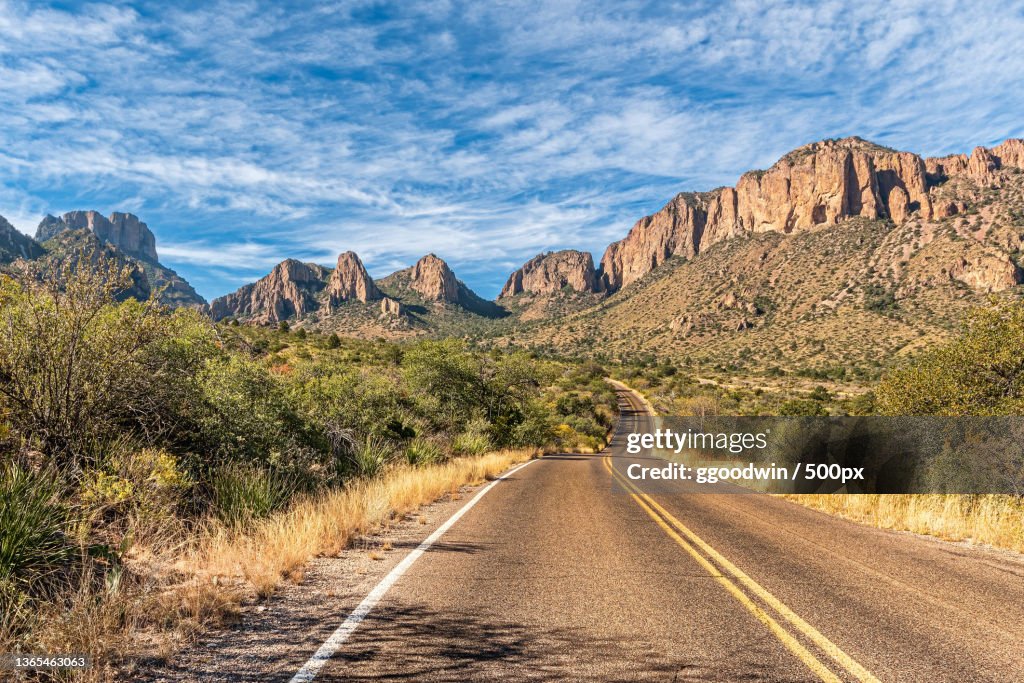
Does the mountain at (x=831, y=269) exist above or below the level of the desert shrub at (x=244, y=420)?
above

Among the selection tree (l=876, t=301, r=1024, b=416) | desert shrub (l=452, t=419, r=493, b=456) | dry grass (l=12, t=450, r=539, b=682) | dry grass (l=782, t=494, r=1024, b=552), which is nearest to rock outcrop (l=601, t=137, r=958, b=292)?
tree (l=876, t=301, r=1024, b=416)

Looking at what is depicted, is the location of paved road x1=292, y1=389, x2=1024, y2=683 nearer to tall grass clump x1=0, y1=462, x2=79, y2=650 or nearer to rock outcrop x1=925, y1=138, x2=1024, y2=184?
tall grass clump x1=0, y1=462, x2=79, y2=650

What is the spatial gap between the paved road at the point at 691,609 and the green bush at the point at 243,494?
8.25 feet

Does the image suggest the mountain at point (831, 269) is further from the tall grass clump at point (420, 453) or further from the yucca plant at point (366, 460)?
the yucca plant at point (366, 460)

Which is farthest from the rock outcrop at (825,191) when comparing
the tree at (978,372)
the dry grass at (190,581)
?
the dry grass at (190,581)

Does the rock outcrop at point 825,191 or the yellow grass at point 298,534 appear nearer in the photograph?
the yellow grass at point 298,534

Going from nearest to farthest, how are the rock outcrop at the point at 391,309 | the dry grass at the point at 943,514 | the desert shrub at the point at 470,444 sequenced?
1. the dry grass at the point at 943,514
2. the desert shrub at the point at 470,444
3. the rock outcrop at the point at 391,309

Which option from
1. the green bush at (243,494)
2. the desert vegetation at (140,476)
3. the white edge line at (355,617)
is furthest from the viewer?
the green bush at (243,494)

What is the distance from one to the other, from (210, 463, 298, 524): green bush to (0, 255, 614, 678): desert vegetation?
0.09 ft

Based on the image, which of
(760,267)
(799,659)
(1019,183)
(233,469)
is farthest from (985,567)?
(1019,183)

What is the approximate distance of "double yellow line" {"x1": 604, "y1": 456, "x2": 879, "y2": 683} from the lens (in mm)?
3830

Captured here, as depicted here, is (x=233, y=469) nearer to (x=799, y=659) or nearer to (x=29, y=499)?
(x=29, y=499)

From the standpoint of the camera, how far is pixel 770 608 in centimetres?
509

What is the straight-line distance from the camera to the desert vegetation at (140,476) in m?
4.39
